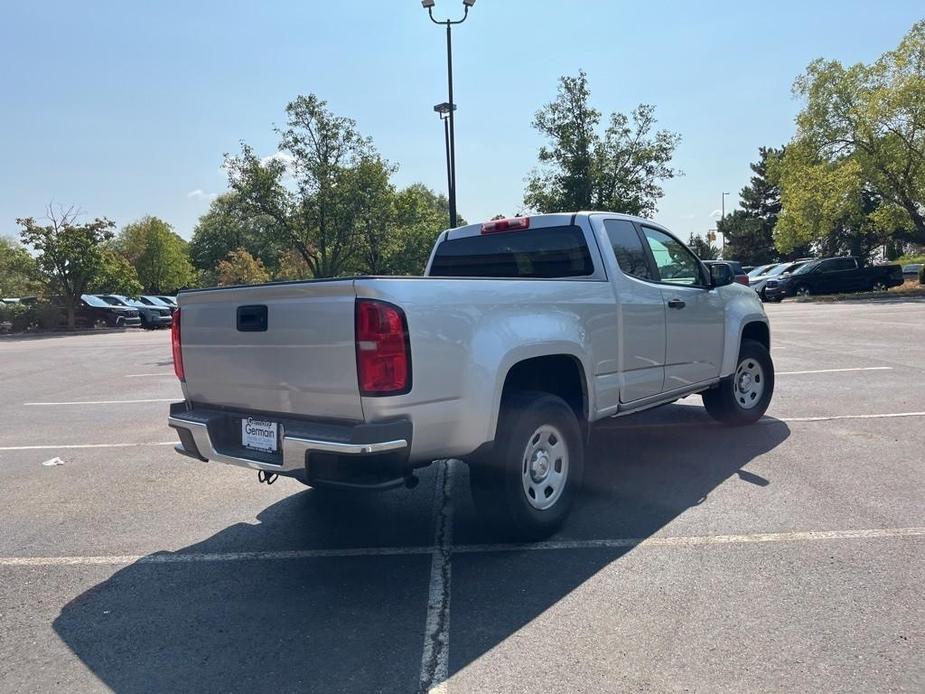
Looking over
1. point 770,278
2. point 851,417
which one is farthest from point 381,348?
point 770,278

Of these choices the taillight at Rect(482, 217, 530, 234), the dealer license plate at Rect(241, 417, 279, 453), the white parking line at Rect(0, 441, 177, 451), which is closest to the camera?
the dealer license plate at Rect(241, 417, 279, 453)

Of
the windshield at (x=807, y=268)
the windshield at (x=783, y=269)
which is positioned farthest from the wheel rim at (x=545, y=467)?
the windshield at (x=783, y=269)

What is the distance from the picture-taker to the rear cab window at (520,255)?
5.20 meters

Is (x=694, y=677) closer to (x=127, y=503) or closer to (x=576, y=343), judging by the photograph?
(x=576, y=343)

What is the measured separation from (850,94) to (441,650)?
37518mm

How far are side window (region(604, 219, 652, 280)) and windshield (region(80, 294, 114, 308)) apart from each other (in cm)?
3374

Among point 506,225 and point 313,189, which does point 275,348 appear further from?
point 313,189

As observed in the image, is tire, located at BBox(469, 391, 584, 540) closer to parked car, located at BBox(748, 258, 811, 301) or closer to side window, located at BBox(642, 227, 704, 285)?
side window, located at BBox(642, 227, 704, 285)

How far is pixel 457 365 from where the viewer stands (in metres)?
3.61

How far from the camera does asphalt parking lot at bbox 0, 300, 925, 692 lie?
2.91 meters

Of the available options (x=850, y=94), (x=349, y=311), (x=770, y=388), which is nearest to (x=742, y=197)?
(x=850, y=94)

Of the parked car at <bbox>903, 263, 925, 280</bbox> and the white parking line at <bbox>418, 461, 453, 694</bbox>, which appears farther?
the parked car at <bbox>903, 263, 925, 280</bbox>

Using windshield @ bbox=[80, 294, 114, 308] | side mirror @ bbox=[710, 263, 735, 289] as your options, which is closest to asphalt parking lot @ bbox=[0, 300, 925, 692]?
side mirror @ bbox=[710, 263, 735, 289]

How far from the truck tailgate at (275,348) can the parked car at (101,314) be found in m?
32.9
